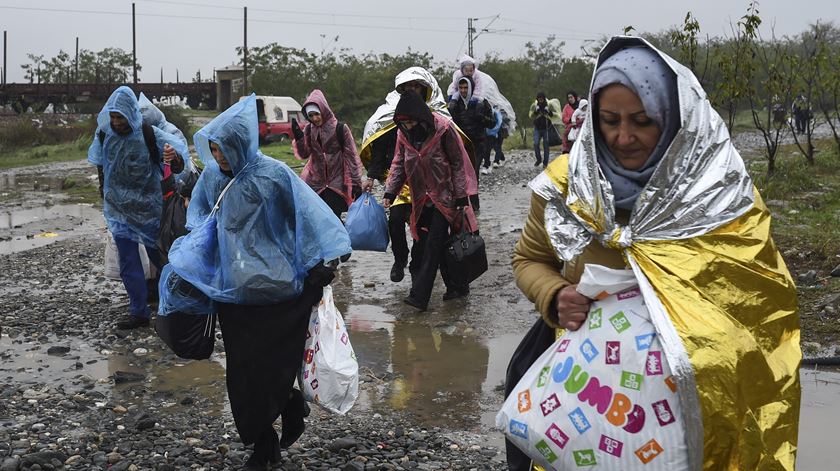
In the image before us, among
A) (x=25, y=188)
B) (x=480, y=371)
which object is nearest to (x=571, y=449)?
(x=480, y=371)

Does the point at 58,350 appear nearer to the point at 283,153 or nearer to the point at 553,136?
the point at 553,136

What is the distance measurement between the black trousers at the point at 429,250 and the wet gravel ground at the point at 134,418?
0.75 meters

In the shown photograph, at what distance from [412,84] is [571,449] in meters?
5.90

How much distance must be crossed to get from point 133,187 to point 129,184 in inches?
1.5

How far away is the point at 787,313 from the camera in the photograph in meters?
2.25

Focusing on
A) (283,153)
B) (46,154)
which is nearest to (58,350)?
(283,153)

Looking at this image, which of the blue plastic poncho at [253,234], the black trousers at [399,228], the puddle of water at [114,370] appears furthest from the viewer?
the black trousers at [399,228]

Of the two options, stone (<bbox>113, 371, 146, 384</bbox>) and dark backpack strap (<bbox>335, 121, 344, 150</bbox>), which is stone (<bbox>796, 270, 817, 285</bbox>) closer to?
dark backpack strap (<bbox>335, 121, 344, 150</bbox>)

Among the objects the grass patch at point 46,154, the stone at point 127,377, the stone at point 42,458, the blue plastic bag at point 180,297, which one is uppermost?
the blue plastic bag at point 180,297

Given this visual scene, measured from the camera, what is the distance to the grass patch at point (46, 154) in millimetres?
24812

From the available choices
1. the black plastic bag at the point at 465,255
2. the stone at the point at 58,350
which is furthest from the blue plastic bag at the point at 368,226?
the stone at the point at 58,350

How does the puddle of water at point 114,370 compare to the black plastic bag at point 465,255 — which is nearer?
the puddle of water at point 114,370

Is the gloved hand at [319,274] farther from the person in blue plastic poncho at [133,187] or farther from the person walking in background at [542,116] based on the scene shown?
the person walking in background at [542,116]

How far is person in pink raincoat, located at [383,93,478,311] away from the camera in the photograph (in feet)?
24.9
